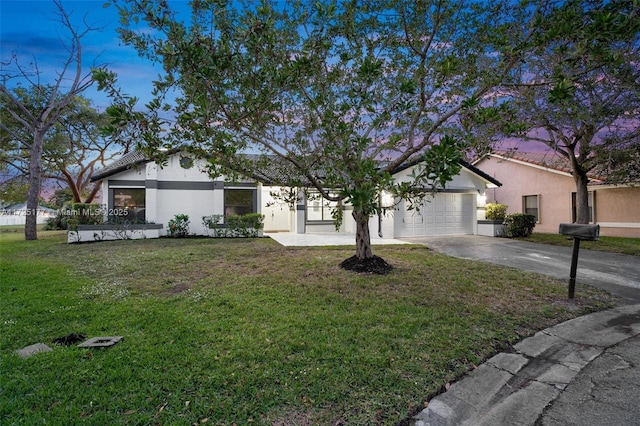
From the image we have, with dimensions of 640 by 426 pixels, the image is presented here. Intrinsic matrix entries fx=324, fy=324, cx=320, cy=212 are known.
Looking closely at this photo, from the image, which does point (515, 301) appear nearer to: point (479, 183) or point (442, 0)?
point (442, 0)

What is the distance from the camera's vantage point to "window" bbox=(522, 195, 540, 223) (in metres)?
19.1

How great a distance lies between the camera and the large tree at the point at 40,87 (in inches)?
609

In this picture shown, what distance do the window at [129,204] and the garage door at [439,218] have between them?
41.8ft

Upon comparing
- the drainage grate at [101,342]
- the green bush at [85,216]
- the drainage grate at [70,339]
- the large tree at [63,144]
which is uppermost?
the large tree at [63,144]

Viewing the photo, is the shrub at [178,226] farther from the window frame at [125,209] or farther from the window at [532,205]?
the window at [532,205]

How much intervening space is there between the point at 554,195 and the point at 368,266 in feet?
52.8

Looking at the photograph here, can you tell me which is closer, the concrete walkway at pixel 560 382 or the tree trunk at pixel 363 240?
the concrete walkway at pixel 560 382

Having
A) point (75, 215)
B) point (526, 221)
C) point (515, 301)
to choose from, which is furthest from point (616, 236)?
point (75, 215)

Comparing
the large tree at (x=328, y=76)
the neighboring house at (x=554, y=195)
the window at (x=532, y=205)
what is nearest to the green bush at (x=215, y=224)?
the large tree at (x=328, y=76)

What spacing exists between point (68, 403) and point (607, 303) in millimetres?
7559

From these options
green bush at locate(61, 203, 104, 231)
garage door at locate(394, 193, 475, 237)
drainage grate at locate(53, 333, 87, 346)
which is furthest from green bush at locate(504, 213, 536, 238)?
green bush at locate(61, 203, 104, 231)

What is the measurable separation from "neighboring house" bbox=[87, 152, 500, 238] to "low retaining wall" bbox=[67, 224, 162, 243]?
79 centimetres

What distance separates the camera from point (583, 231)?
17.7ft

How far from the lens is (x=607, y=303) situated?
555 centimetres
